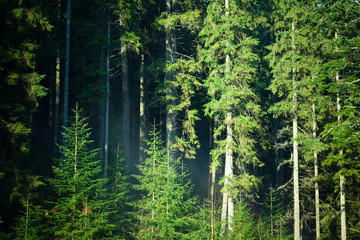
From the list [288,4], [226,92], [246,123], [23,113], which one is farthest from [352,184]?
[23,113]

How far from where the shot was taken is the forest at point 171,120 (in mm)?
9500

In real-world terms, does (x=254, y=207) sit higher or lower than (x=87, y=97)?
lower

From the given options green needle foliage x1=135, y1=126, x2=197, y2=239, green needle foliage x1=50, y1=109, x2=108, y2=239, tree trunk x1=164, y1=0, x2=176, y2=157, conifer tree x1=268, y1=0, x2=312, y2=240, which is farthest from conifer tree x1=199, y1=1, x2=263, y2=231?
green needle foliage x1=50, y1=109, x2=108, y2=239

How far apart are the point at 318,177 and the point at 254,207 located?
741 cm

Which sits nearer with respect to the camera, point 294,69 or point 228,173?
point 228,173

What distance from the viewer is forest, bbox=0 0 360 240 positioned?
31.2 feet

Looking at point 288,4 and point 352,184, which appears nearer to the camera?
point 352,184

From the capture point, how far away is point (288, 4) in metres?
16.2

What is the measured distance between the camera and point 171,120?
1608 cm

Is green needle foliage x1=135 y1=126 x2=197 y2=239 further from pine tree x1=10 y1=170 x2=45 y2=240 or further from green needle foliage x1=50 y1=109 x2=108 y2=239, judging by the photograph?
pine tree x1=10 y1=170 x2=45 y2=240

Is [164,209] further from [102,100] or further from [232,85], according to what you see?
[102,100]

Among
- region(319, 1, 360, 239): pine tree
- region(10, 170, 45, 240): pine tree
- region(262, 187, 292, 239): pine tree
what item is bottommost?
region(262, 187, 292, 239): pine tree

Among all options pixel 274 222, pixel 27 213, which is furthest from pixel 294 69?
Result: pixel 27 213

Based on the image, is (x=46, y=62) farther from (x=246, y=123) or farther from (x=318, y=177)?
(x=318, y=177)
